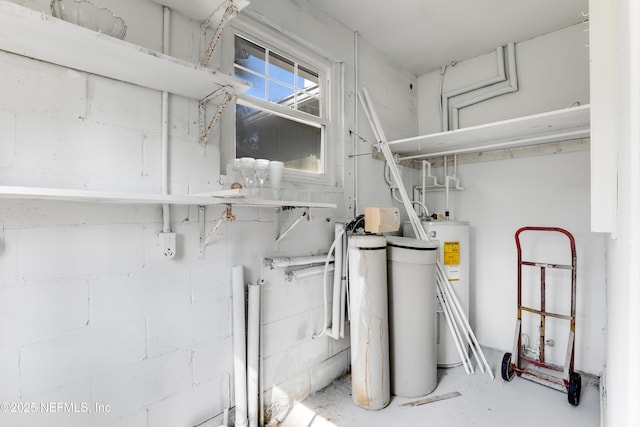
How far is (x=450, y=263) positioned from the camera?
2518 millimetres

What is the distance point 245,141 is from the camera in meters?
1.85

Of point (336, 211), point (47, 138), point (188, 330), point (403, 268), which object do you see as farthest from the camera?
Result: point (336, 211)

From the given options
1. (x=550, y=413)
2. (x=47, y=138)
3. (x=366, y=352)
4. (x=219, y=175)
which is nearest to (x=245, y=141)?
(x=219, y=175)

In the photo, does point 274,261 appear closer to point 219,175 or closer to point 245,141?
point 219,175

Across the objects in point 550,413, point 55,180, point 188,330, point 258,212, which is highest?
point 55,180

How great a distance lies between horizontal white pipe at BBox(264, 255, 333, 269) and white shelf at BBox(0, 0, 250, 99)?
3.16 feet

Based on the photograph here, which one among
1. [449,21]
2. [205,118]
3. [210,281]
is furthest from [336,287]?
[449,21]

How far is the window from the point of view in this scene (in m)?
1.86

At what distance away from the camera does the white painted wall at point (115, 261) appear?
1120 mm

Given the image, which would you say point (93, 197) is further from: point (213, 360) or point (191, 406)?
point (191, 406)

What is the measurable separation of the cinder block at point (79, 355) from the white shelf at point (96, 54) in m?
1.06

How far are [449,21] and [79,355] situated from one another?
3.03 m

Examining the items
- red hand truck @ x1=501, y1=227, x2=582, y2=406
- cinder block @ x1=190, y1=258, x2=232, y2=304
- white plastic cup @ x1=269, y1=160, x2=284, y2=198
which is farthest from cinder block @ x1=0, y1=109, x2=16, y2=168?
red hand truck @ x1=501, y1=227, x2=582, y2=406

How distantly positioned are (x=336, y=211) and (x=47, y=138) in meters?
1.66
